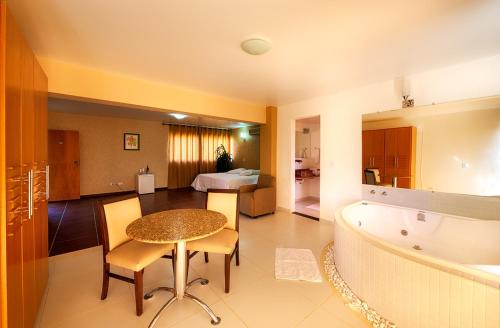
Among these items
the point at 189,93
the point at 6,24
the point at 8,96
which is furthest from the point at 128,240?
the point at 189,93

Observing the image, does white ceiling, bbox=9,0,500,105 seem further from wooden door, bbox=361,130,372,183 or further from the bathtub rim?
the bathtub rim

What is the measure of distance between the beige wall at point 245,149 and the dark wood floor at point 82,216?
2.34 m

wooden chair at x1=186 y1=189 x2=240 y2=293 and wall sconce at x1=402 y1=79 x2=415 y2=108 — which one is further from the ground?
wall sconce at x1=402 y1=79 x2=415 y2=108

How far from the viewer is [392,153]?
9.67 feet

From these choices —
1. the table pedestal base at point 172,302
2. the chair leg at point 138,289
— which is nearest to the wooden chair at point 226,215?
Result: the table pedestal base at point 172,302

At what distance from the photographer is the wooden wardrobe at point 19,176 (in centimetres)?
103

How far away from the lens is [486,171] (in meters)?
2.30

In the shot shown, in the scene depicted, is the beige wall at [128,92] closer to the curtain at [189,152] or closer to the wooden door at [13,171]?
the wooden door at [13,171]

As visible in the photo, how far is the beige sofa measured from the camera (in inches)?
159

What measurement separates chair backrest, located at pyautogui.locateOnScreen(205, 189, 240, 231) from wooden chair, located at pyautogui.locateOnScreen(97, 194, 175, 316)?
1.98 ft

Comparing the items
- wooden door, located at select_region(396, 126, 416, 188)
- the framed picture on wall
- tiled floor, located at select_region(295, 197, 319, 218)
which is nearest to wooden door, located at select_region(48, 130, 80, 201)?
the framed picture on wall

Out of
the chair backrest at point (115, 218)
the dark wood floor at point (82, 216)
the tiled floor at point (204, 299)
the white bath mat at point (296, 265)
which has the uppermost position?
the chair backrest at point (115, 218)

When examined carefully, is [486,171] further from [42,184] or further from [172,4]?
[42,184]

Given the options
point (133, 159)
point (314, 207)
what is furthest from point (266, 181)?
point (133, 159)
